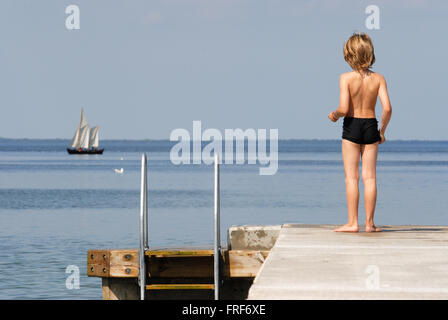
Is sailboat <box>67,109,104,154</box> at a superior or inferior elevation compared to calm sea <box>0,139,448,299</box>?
superior

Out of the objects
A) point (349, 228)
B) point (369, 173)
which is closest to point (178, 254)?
point (349, 228)

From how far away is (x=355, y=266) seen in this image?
723 cm

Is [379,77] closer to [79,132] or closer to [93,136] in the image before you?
[79,132]

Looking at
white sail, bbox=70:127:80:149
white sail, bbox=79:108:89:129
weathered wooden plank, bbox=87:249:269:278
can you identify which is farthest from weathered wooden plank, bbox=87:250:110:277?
white sail, bbox=70:127:80:149

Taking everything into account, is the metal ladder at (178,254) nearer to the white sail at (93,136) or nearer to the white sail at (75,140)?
the white sail at (75,140)

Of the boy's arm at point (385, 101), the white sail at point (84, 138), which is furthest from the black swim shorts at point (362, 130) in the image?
the white sail at point (84, 138)

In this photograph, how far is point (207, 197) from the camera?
1884 inches

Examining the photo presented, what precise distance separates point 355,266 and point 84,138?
125 meters

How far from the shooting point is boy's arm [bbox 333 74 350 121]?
9.62m

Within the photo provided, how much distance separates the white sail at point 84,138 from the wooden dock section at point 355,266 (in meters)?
117

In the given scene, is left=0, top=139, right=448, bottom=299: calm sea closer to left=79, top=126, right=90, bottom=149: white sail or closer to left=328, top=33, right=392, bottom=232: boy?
left=328, top=33, right=392, bottom=232: boy

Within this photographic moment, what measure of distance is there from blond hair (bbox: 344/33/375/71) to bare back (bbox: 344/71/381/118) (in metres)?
0.11
